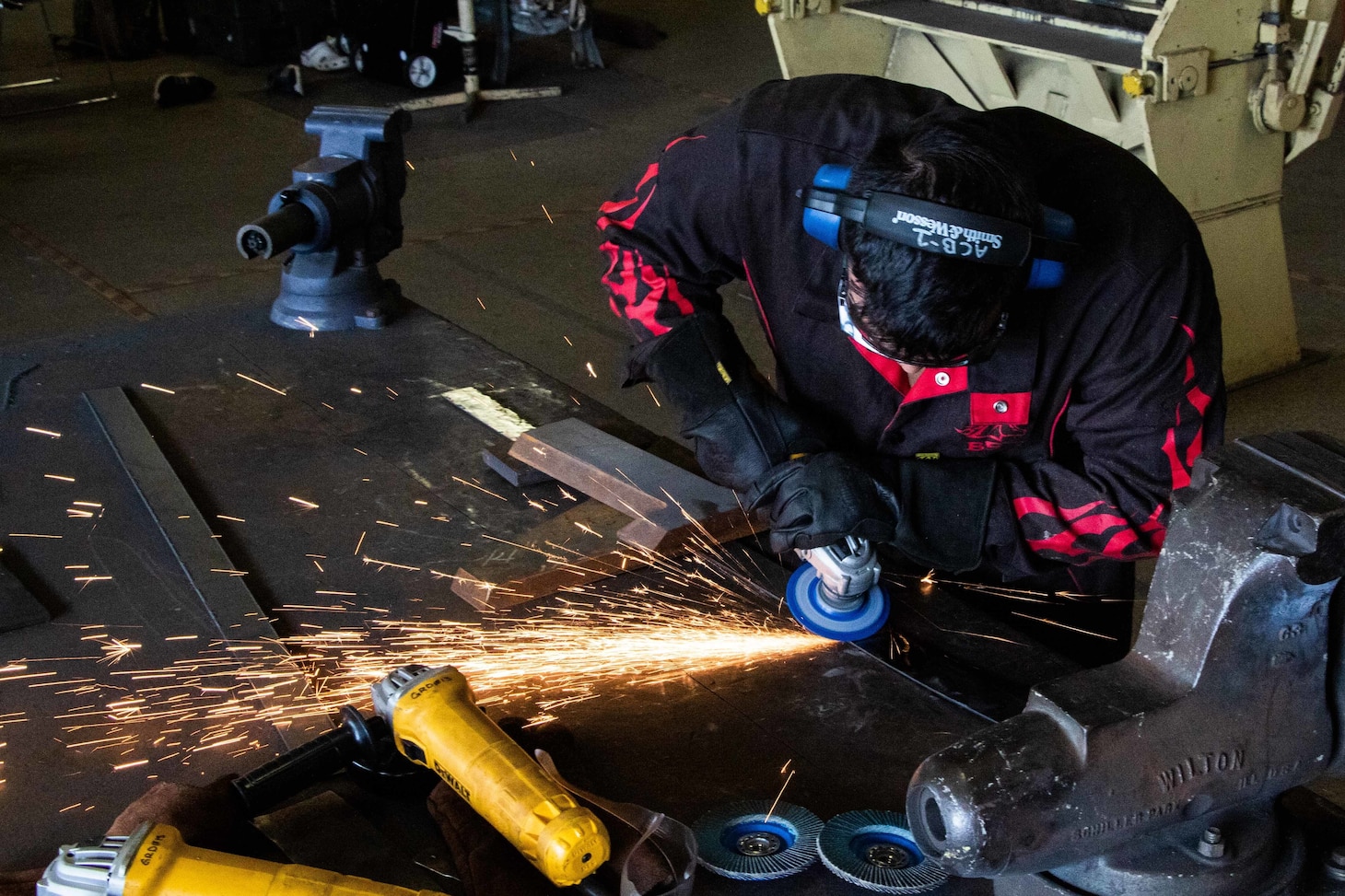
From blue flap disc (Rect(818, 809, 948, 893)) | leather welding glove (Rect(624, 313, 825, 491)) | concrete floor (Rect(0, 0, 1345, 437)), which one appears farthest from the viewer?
concrete floor (Rect(0, 0, 1345, 437))

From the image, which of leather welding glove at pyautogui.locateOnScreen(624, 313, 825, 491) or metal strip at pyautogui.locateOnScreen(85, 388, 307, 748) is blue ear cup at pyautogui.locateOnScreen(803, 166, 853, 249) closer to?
leather welding glove at pyautogui.locateOnScreen(624, 313, 825, 491)

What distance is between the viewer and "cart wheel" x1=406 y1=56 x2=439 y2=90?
8.22 meters

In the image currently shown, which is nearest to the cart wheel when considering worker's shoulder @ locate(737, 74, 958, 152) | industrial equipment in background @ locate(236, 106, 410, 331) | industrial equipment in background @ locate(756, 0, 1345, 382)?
industrial equipment in background @ locate(756, 0, 1345, 382)

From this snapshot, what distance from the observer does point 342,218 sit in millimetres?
2826

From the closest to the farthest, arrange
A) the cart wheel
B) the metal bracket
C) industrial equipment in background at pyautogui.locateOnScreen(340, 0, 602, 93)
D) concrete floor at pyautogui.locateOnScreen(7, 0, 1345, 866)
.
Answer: the metal bracket
concrete floor at pyautogui.locateOnScreen(7, 0, 1345, 866)
industrial equipment in background at pyautogui.locateOnScreen(340, 0, 602, 93)
the cart wheel

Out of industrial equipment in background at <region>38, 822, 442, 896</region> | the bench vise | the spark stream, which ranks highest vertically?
the bench vise

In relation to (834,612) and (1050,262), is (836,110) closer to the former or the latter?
(1050,262)

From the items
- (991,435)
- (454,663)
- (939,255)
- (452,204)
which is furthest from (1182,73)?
(452,204)

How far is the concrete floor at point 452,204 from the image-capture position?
4.36 meters

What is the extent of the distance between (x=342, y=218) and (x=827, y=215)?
1.59m

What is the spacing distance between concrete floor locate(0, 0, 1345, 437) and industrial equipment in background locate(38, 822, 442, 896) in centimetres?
197

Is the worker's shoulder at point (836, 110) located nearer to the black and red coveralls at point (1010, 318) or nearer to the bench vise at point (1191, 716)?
the black and red coveralls at point (1010, 318)

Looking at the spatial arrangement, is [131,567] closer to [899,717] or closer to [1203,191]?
[899,717]

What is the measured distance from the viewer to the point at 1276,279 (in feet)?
14.8
